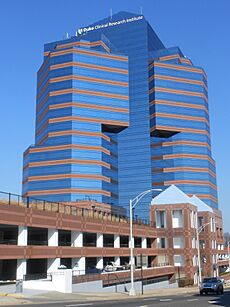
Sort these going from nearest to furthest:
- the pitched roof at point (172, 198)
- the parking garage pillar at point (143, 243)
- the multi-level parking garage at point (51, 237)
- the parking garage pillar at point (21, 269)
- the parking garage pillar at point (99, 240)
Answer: the parking garage pillar at point (21, 269) → the multi-level parking garage at point (51, 237) → the parking garage pillar at point (99, 240) → the parking garage pillar at point (143, 243) → the pitched roof at point (172, 198)

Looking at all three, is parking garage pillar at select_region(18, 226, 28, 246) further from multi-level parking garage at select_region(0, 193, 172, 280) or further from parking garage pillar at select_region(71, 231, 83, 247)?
parking garage pillar at select_region(71, 231, 83, 247)

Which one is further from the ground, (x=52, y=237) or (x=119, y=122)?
(x=119, y=122)

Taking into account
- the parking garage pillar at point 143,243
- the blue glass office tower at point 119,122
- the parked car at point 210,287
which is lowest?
the parked car at point 210,287

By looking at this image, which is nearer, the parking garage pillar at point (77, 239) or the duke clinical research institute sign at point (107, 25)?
the parking garage pillar at point (77, 239)

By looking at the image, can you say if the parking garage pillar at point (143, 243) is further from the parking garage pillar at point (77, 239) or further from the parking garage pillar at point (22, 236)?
the parking garage pillar at point (22, 236)

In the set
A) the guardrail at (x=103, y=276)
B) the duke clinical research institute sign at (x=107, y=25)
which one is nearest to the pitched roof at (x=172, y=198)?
the guardrail at (x=103, y=276)

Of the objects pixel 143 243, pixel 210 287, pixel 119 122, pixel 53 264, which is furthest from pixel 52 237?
pixel 119 122

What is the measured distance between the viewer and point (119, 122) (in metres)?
148

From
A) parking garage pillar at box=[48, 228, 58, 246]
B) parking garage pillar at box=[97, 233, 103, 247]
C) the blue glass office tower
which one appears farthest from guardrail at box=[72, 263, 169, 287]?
the blue glass office tower

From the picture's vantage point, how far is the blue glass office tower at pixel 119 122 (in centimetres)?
13700

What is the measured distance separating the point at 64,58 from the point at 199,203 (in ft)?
231

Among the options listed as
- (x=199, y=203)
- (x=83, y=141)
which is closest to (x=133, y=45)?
(x=83, y=141)

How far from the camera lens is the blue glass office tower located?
137000 mm

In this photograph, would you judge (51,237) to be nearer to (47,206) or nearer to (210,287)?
(47,206)
